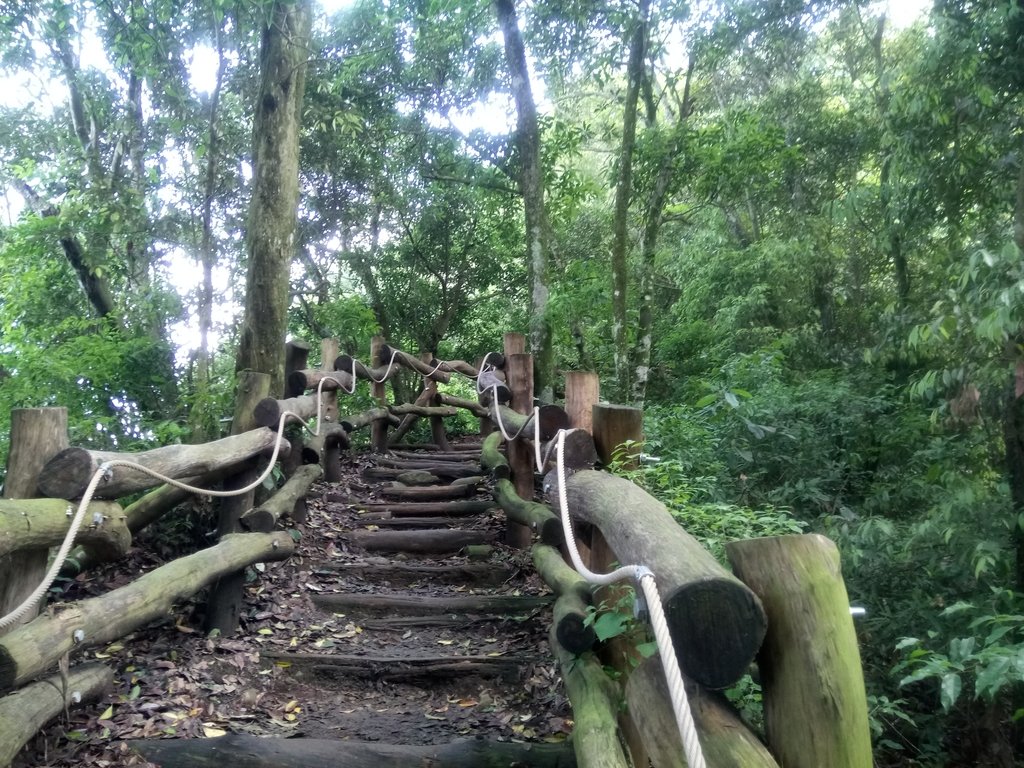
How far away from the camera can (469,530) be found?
18.4 feet

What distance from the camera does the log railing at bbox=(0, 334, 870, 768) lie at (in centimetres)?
149

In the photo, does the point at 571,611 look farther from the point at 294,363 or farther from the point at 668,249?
the point at 668,249

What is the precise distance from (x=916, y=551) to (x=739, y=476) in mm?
1433

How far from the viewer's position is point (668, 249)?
522 inches

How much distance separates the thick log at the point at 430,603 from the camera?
4.46 m

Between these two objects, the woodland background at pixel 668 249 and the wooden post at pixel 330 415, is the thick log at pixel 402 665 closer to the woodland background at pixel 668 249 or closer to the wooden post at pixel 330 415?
the woodland background at pixel 668 249

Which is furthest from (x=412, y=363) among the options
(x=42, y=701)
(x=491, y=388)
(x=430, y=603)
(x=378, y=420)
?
(x=42, y=701)

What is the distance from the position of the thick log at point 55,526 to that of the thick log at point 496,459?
316 cm

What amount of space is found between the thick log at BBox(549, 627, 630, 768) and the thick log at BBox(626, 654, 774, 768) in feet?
1.45

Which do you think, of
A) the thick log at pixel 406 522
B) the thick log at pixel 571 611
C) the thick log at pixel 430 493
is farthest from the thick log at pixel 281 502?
the thick log at pixel 571 611

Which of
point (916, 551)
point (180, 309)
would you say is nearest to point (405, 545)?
point (916, 551)

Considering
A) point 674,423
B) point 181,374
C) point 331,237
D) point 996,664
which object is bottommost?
point 996,664

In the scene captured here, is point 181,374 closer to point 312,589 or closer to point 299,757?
point 312,589

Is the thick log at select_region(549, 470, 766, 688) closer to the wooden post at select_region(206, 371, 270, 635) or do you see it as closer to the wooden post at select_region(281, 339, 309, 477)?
the wooden post at select_region(206, 371, 270, 635)
